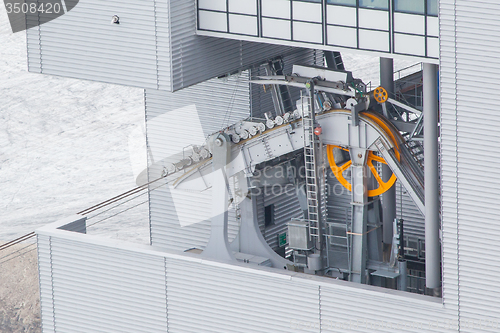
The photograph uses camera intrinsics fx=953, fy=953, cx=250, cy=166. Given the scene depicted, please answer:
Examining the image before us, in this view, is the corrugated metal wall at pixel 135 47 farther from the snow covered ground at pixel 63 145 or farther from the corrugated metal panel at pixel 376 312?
the snow covered ground at pixel 63 145

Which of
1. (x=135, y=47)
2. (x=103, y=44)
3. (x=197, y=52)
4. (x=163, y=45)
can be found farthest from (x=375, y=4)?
(x=103, y=44)

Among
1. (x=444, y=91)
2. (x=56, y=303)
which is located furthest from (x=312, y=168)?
(x=56, y=303)

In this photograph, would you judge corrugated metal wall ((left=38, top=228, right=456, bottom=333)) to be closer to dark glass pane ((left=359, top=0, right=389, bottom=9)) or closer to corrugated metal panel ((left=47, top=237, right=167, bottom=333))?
corrugated metal panel ((left=47, top=237, right=167, bottom=333))

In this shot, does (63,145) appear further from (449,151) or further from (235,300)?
A: (449,151)

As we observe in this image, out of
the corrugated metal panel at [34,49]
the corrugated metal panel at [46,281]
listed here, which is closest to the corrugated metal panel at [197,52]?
the corrugated metal panel at [34,49]

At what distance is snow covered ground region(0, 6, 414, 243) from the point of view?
65.3m

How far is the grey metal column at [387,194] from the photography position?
3356 cm

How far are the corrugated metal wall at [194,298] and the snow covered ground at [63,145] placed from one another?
26635 millimetres

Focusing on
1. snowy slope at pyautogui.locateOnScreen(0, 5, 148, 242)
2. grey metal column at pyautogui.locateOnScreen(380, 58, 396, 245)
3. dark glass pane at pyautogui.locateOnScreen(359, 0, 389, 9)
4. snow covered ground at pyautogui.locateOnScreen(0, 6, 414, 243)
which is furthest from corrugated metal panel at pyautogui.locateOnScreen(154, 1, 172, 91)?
snowy slope at pyautogui.locateOnScreen(0, 5, 148, 242)

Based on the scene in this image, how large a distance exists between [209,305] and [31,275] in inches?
987

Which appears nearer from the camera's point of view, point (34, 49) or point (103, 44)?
point (103, 44)

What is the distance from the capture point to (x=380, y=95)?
30.5 m

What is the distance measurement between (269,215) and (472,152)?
14405 millimetres

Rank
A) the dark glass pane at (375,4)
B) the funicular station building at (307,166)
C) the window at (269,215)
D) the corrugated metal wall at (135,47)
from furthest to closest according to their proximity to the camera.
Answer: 1. the window at (269,215)
2. the corrugated metal wall at (135,47)
3. the dark glass pane at (375,4)
4. the funicular station building at (307,166)
